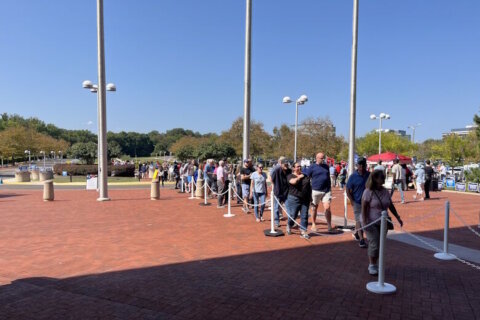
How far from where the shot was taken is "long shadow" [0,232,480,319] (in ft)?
13.3

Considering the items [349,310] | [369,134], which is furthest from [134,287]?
[369,134]

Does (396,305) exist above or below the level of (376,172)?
below

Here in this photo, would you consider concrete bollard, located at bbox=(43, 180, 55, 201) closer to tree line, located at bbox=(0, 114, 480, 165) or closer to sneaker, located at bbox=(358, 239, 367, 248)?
sneaker, located at bbox=(358, 239, 367, 248)

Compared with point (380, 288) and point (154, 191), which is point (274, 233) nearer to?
point (380, 288)

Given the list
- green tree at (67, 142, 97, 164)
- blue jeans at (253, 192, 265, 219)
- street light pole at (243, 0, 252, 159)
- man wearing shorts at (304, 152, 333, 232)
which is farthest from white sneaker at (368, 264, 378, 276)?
green tree at (67, 142, 97, 164)

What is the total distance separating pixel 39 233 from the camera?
827cm

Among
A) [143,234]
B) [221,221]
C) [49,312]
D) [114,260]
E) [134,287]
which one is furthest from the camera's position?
[221,221]

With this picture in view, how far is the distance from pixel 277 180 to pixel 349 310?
4.27 m

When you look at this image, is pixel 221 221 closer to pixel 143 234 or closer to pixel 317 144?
pixel 143 234

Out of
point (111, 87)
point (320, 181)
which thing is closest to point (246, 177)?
point (320, 181)

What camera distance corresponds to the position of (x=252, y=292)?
467 centimetres

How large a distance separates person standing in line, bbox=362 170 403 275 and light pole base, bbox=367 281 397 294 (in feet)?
1.42

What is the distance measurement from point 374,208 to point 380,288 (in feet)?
3.87

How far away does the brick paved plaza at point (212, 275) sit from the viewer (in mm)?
4137
